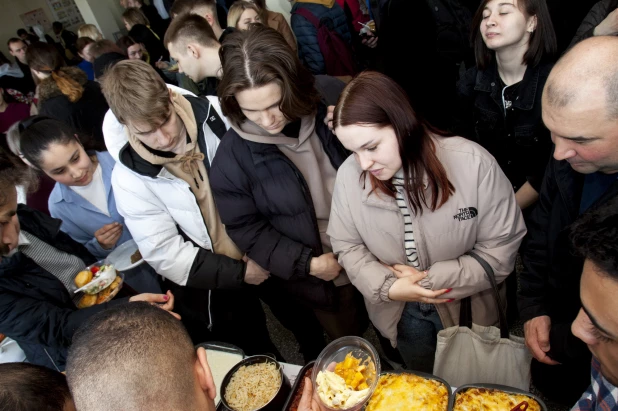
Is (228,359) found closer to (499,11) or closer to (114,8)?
(499,11)

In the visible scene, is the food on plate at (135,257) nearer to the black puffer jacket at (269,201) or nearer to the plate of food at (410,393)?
the black puffer jacket at (269,201)

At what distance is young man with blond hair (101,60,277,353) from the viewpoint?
1.82m

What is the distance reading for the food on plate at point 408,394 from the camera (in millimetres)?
1436

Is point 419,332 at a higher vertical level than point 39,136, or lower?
lower

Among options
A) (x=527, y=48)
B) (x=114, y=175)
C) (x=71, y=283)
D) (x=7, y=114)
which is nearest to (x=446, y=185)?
(x=527, y=48)

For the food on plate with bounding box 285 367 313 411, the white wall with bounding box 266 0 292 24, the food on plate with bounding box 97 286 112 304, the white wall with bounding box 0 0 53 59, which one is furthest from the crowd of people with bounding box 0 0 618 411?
the white wall with bounding box 0 0 53 59

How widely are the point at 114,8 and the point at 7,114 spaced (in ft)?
21.0

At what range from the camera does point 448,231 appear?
5.03ft

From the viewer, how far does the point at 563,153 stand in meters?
1.30

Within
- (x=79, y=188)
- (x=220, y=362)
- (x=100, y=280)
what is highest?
(x=79, y=188)

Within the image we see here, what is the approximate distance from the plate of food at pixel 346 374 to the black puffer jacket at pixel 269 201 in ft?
1.74

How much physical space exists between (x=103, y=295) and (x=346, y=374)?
135 centimetres

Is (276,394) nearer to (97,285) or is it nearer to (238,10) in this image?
(97,285)

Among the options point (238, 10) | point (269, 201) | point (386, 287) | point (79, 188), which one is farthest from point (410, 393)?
point (238, 10)
